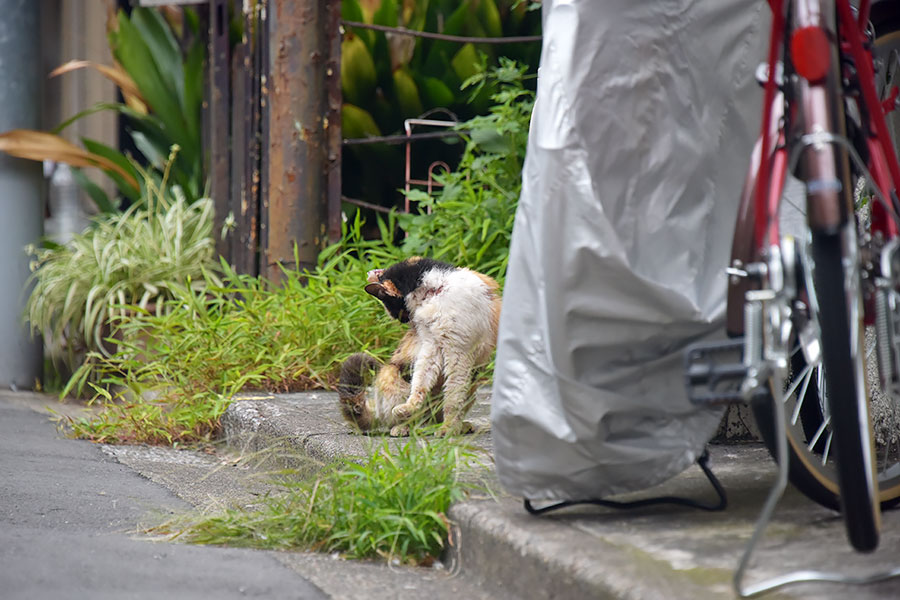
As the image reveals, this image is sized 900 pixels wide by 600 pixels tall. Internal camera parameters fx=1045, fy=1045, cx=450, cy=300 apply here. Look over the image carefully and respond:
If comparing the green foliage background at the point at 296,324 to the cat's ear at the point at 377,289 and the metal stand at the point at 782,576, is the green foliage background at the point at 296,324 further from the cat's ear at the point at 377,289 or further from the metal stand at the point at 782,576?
the metal stand at the point at 782,576

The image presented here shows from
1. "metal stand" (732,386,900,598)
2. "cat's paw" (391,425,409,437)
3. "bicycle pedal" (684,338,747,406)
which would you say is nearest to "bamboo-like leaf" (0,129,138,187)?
"cat's paw" (391,425,409,437)

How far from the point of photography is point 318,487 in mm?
2260

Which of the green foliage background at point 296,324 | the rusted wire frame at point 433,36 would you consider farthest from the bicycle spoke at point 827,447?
the rusted wire frame at point 433,36

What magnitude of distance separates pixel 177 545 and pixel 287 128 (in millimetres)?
2490

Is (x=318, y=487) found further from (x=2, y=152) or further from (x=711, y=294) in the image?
(x=2, y=152)

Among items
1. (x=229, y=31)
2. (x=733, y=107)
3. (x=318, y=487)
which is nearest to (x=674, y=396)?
(x=733, y=107)

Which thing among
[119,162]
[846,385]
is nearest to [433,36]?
[119,162]

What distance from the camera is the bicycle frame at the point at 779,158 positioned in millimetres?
1570

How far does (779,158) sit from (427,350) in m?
1.24

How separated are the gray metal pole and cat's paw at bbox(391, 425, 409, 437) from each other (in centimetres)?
320

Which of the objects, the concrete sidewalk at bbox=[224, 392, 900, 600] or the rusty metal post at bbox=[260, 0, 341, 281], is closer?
the concrete sidewalk at bbox=[224, 392, 900, 600]

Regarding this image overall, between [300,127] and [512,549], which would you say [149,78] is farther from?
[512,549]

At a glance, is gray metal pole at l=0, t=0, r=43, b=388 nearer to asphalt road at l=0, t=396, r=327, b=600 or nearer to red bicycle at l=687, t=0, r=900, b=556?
Answer: asphalt road at l=0, t=396, r=327, b=600

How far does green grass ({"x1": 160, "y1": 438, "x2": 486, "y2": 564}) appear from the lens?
2.07m
